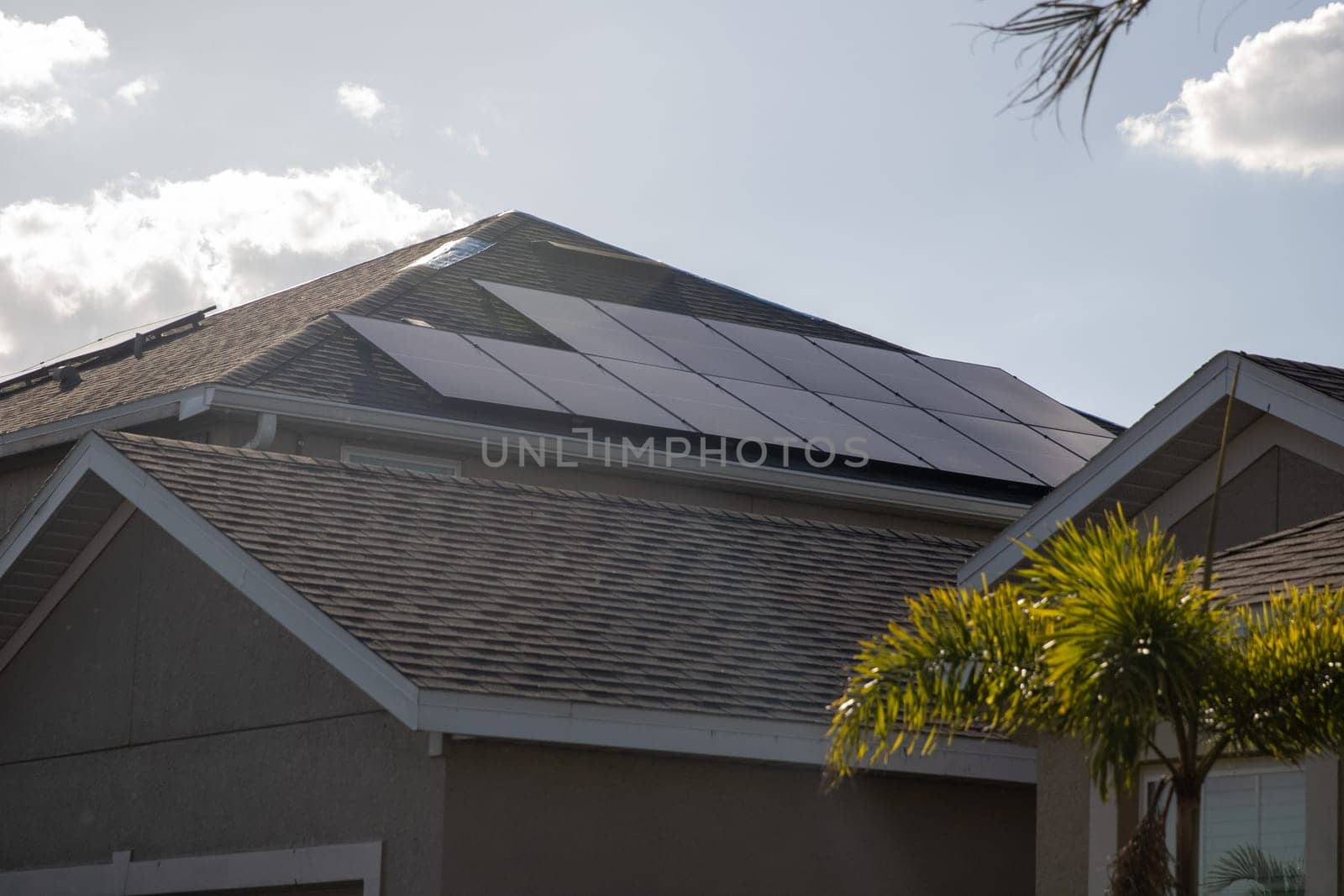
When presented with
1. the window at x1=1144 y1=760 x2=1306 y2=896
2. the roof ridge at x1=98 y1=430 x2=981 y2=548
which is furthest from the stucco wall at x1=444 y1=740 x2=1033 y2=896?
the roof ridge at x1=98 y1=430 x2=981 y2=548

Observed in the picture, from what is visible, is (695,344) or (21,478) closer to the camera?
(21,478)

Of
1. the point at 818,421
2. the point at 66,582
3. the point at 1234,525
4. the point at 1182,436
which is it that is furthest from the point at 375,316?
the point at 1234,525

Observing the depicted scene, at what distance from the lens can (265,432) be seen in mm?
14164

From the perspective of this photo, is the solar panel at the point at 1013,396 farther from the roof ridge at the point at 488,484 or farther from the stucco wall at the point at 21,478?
the stucco wall at the point at 21,478

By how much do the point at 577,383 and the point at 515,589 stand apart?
5.51m

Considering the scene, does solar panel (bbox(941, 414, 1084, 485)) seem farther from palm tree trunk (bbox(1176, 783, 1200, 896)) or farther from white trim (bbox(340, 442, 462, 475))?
palm tree trunk (bbox(1176, 783, 1200, 896))

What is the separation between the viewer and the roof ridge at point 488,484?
40.6 feet

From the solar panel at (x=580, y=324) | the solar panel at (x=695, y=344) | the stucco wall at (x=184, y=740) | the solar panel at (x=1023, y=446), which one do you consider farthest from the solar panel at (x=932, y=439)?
the stucco wall at (x=184, y=740)

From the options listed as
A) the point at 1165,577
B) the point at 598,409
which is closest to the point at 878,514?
the point at 598,409

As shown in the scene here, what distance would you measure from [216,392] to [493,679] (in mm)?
5607

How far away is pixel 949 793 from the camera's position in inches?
454

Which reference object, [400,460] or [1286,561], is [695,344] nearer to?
[400,460]

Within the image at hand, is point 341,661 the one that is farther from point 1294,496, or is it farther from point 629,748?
point 1294,496

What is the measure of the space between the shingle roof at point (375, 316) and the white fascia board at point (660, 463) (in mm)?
239
